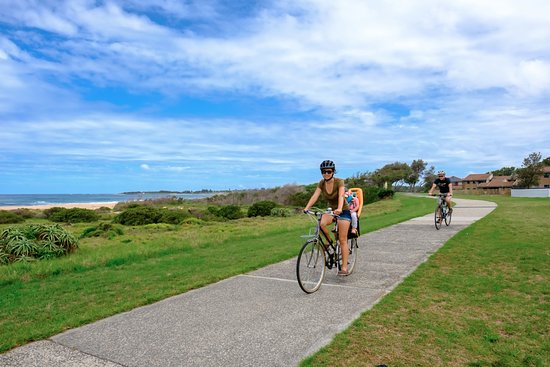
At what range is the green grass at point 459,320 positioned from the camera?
367 centimetres

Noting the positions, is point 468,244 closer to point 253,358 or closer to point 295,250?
point 295,250

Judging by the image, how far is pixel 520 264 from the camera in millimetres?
7422

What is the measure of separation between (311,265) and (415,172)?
102 metres

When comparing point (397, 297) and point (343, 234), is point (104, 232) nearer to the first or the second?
point (343, 234)

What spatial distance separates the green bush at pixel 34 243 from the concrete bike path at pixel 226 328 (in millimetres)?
6656

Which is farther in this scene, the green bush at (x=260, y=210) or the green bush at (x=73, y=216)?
the green bush at (x=260, y=210)

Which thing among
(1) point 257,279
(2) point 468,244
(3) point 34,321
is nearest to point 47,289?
(3) point 34,321

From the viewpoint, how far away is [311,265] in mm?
6129

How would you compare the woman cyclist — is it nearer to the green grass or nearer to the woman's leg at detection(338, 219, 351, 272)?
the woman's leg at detection(338, 219, 351, 272)

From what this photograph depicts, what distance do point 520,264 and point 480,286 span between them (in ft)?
6.42

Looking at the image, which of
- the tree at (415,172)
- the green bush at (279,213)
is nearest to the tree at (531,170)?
the tree at (415,172)

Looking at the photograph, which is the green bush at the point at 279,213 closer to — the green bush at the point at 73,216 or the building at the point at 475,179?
the green bush at the point at 73,216

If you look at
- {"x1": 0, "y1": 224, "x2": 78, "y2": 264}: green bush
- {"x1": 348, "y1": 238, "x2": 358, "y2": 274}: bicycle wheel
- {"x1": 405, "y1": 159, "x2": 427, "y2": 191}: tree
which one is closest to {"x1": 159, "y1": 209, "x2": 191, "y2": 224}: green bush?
{"x1": 0, "y1": 224, "x2": 78, "y2": 264}: green bush

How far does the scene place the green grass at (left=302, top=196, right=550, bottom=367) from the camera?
12.0ft
